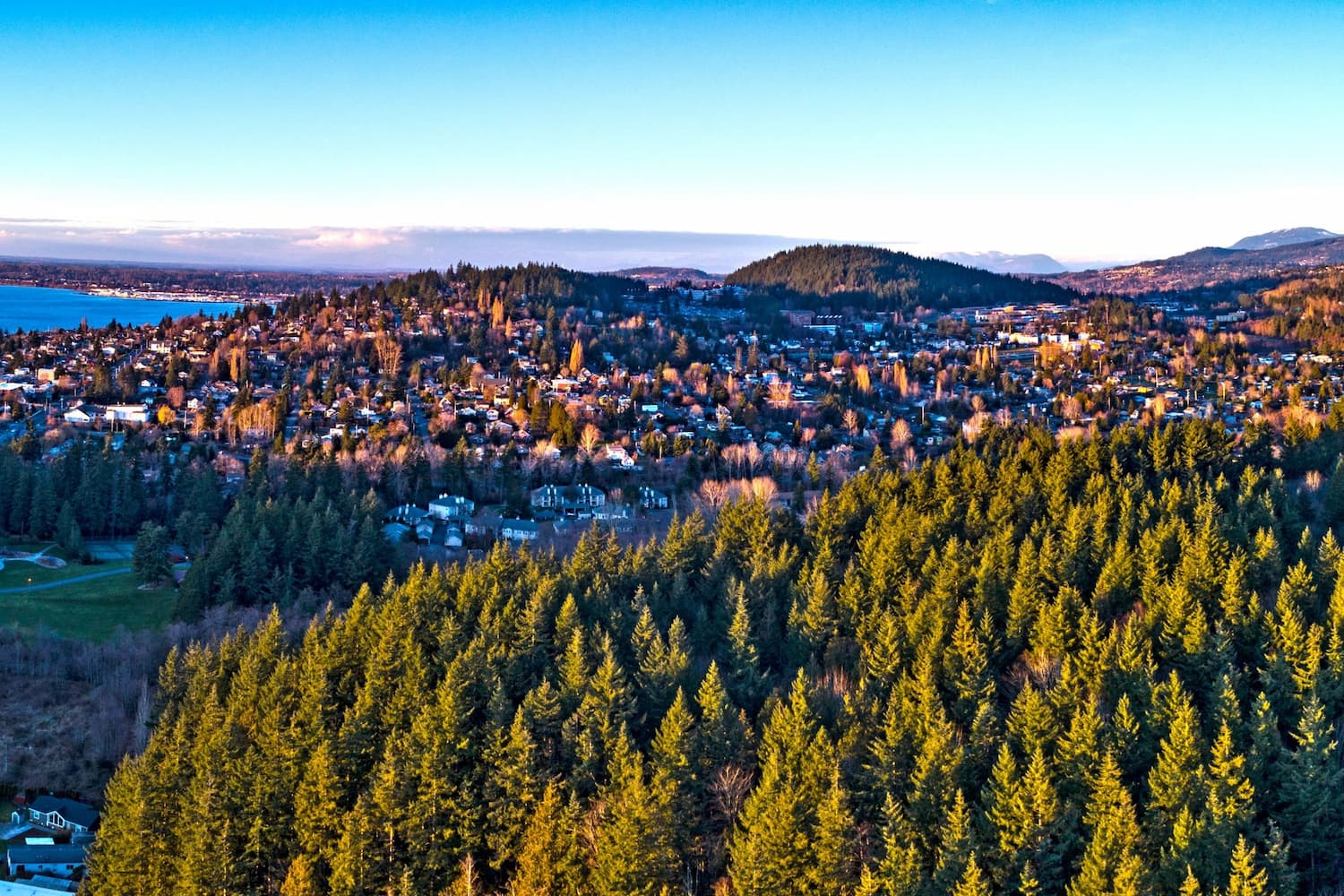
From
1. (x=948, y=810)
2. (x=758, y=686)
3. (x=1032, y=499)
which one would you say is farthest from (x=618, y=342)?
(x=948, y=810)

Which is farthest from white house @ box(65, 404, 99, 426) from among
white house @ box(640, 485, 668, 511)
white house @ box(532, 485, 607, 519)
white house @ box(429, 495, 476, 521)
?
white house @ box(640, 485, 668, 511)

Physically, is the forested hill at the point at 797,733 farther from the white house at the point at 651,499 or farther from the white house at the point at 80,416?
the white house at the point at 80,416

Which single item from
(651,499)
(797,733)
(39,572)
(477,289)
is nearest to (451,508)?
(651,499)

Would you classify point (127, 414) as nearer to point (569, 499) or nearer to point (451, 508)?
point (451, 508)

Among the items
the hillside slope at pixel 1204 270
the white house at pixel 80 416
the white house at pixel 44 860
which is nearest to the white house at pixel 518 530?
the white house at pixel 44 860

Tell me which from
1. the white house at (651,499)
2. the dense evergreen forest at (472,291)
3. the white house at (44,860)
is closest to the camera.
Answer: the white house at (44,860)

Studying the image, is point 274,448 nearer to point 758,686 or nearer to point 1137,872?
point 758,686

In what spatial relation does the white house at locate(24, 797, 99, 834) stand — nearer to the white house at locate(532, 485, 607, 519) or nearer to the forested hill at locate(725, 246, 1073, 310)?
the white house at locate(532, 485, 607, 519)
